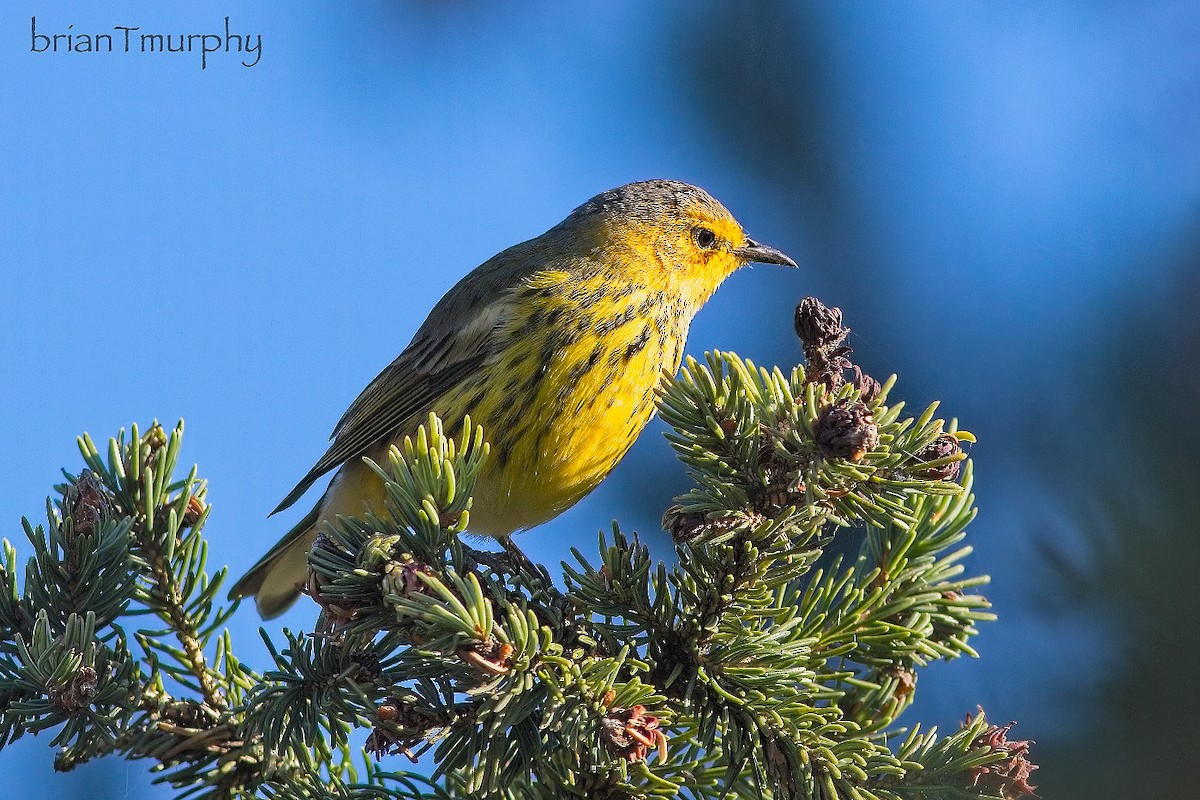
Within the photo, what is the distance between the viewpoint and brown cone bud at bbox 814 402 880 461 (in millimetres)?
1560

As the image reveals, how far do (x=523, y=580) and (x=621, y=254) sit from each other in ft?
6.62

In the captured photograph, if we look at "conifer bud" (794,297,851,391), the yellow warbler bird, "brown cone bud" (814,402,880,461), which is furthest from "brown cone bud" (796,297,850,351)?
the yellow warbler bird

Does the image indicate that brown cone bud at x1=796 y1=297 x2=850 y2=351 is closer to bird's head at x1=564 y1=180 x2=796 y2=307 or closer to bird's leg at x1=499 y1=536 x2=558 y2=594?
bird's leg at x1=499 y1=536 x2=558 y2=594

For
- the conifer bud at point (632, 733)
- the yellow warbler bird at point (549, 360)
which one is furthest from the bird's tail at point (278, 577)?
the conifer bud at point (632, 733)

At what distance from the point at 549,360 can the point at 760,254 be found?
984mm

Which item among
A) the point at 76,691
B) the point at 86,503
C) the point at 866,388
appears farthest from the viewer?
the point at 86,503

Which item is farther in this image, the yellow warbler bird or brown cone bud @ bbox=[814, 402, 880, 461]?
the yellow warbler bird

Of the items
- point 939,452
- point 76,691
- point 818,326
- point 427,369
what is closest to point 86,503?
point 76,691

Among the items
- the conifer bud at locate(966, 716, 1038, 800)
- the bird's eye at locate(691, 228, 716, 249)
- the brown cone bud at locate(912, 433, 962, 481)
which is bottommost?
the conifer bud at locate(966, 716, 1038, 800)

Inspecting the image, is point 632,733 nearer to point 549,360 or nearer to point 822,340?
point 822,340

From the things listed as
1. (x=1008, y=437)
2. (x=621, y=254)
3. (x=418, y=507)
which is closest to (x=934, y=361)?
(x=1008, y=437)

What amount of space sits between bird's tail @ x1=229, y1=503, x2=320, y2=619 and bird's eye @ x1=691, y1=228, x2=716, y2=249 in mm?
1678

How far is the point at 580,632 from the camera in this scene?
6.50 feet

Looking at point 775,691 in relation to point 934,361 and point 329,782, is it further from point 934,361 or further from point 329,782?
point 934,361
